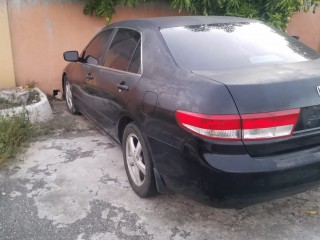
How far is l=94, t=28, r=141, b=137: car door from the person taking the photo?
3.22m

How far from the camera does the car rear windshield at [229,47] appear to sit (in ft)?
9.28

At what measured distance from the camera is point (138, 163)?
3152 millimetres

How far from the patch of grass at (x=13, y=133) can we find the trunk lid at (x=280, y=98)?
2.71 meters

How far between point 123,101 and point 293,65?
1504 mm

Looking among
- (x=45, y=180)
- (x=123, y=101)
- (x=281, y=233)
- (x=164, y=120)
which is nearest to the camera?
(x=164, y=120)

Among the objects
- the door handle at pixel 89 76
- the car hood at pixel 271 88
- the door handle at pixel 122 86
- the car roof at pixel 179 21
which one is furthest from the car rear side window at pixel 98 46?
the car hood at pixel 271 88

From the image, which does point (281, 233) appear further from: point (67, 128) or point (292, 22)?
point (292, 22)

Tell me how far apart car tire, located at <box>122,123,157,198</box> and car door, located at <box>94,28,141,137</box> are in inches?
11.3

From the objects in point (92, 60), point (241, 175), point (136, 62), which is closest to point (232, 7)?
point (92, 60)

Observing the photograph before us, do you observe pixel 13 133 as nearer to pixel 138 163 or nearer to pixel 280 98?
pixel 138 163

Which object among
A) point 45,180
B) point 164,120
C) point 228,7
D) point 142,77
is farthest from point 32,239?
point 228,7

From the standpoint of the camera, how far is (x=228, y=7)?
6176mm

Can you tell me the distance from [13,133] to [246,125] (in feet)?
10.4

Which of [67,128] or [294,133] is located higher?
[294,133]
